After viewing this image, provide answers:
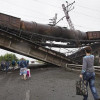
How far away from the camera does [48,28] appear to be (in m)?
23.0

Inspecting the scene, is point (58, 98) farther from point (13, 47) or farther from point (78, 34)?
point (78, 34)

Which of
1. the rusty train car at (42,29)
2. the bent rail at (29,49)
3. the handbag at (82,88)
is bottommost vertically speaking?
the handbag at (82,88)

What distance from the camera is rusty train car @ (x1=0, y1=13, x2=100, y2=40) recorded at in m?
20.0

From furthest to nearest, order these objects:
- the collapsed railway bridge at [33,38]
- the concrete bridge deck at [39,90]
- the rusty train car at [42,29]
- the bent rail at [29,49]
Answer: the rusty train car at [42,29] → the collapsed railway bridge at [33,38] → the bent rail at [29,49] → the concrete bridge deck at [39,90]

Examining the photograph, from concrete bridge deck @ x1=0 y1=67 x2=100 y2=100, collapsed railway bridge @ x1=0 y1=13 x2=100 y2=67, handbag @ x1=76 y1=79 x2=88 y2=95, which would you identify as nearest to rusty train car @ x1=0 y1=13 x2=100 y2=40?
collapsed railway bridge @ x1=0 y1=13 x2=100 y2=67

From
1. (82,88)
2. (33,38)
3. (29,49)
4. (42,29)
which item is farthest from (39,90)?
(42,29)

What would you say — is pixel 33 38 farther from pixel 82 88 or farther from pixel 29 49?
pixel 82 88

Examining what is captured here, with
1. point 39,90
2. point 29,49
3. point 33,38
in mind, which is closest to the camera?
point 39,90

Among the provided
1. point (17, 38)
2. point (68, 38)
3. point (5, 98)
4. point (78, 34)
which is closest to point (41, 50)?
point (17, 38)

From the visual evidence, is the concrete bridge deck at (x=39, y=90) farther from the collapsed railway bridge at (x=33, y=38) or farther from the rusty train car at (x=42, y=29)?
the rusty train car at (x=42, y=29)

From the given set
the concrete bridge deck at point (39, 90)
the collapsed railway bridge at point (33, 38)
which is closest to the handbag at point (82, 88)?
the concrete bridge deck at point (39, 90)

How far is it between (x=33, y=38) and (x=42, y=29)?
2032 mm

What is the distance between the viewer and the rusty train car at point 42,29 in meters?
20.0

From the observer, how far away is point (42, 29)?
74.1 feet
